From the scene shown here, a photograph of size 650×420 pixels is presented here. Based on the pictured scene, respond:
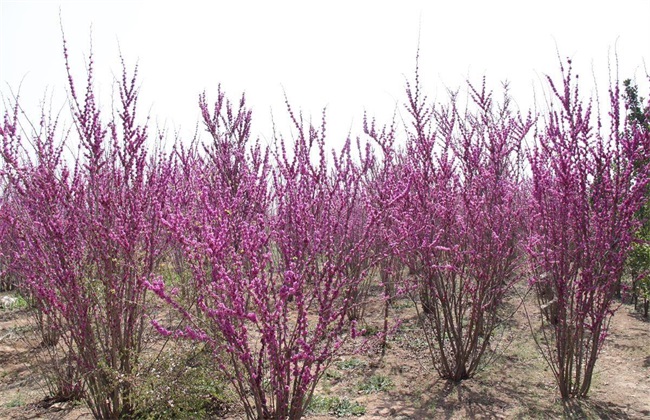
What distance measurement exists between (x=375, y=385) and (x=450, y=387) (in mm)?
682

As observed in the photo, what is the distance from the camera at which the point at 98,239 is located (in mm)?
3314

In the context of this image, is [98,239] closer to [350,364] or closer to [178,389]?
[178,389]

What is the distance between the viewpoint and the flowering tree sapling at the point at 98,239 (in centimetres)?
329

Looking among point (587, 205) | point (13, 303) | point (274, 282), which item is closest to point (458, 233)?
point (587, 205)

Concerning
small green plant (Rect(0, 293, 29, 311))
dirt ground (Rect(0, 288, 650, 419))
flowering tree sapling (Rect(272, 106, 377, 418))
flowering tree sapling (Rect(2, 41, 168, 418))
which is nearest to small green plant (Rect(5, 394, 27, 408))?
dirt ground (Rect(0, 288, 650, 419))

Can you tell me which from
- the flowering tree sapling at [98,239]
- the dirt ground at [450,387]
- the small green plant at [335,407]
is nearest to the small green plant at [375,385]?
the dirt ground at [450,387]

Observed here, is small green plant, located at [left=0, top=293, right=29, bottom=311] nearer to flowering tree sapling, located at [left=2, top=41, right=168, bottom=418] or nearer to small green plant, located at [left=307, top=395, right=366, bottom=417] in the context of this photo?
flowering tree sapling, located at [left=2, top=41, right=168, bottom=418]

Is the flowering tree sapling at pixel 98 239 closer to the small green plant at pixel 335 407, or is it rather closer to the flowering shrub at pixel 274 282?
the flowering shrub at pixel 274 282

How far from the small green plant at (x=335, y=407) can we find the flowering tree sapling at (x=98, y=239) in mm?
1440

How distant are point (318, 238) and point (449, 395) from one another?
222 centimetres

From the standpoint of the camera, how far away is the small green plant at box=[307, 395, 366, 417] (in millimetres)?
3791

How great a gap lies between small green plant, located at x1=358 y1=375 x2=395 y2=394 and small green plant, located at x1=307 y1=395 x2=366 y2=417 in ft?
1.05

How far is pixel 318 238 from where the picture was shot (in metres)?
2.82

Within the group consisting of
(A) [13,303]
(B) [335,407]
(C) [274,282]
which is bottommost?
(B) [335,407]
